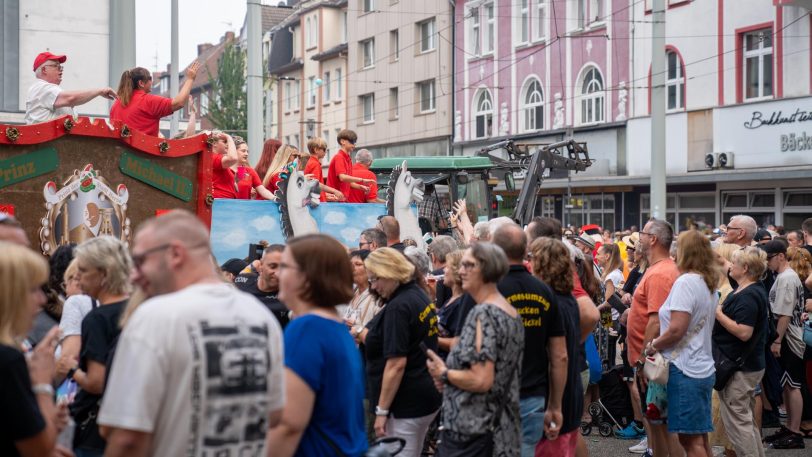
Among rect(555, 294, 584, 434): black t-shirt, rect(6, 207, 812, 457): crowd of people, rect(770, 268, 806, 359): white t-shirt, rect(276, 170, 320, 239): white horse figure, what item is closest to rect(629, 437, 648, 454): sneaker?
rect(6, 207, 812, 457): crowd of people

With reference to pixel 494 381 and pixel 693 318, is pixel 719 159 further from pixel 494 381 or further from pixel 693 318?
pixel 494 381

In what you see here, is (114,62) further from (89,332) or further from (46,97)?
(89,332)

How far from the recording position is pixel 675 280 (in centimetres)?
754

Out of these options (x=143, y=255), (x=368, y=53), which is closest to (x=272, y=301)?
(x=143, y=255)

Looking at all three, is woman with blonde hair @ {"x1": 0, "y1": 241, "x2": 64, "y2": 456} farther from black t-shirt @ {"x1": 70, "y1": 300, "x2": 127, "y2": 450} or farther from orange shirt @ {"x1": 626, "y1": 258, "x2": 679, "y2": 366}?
orange shirt @ {"x1": 626, "y1": 258, "x2": 679, "y2": 366}

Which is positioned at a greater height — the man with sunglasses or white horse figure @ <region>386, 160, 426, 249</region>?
the man with sunglasses

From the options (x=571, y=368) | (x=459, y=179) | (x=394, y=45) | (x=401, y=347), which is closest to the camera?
(x=401, y=347)

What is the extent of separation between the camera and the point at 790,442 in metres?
9.90

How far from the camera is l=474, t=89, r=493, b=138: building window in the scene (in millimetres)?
40938

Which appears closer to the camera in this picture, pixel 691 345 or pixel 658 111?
pixel 691 345

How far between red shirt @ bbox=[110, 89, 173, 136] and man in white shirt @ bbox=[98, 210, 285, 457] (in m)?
4.84

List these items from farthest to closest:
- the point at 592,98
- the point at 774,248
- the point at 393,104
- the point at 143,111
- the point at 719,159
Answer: the point at 393,104
the point at 592,98
the point at 719,159
the point at 774,248
the point at 143,111

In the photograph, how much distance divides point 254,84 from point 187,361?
12742 millimetres

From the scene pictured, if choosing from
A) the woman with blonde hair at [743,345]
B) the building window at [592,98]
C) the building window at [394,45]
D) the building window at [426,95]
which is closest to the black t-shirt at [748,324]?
the woman with blonde hair at [743,345]
